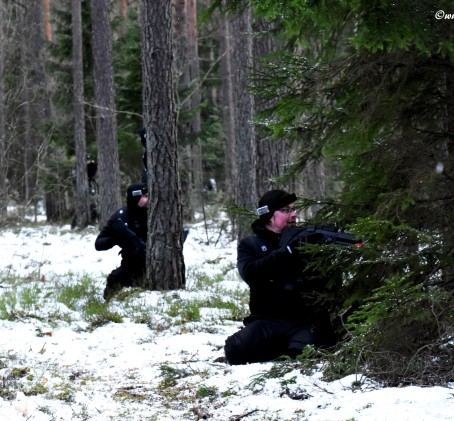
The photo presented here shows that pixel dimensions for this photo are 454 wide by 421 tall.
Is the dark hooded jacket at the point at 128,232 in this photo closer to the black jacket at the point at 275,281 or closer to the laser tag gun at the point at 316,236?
the black jacket at the point at 275,281

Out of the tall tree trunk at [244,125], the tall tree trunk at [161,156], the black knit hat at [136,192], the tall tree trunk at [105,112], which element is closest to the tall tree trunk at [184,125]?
the tall tree trunk at [105,112]

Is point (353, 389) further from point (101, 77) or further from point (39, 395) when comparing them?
point (101, 77)

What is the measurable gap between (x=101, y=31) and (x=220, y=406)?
52.3ft

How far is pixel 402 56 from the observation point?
5031mm

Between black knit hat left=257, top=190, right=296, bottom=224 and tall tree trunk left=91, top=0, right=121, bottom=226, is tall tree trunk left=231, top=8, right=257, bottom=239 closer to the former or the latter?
black knit hat left=257, top=190, right=296, bottom=224

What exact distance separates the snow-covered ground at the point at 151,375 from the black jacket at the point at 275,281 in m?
0.58

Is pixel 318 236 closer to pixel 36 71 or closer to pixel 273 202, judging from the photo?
pixel 273 202

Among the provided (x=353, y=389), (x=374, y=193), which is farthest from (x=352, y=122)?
(x=353, y=389)

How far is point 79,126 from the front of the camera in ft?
73.2

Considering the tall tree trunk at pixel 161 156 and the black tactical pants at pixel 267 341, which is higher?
the tall tree trunk at pixel 161 156

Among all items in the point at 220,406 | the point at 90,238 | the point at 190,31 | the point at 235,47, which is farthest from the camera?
the point at 190,31

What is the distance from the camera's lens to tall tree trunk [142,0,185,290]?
31.8 feet

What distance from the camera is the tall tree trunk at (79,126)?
857 inches

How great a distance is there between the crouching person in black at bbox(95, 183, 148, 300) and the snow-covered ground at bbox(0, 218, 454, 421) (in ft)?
1.24
